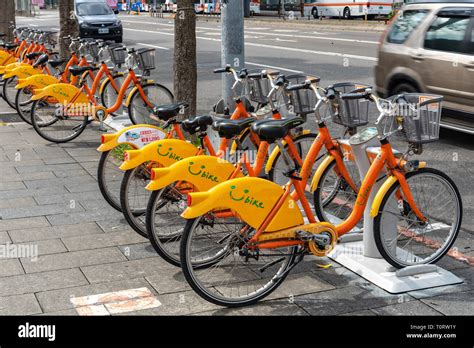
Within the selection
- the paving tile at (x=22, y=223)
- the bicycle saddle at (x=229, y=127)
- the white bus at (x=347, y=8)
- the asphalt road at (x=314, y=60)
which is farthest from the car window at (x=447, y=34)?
the white bus at (x=347, y=8)

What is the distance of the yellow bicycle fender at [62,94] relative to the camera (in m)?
9.61

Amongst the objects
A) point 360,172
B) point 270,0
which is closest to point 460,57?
point 360,172

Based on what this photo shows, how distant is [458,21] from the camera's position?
9.36 metres

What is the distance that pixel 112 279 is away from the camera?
17.4 feet

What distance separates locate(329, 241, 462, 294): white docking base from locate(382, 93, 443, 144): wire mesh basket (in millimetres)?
926

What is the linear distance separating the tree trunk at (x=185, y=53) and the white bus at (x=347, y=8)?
32.9m

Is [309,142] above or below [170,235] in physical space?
above

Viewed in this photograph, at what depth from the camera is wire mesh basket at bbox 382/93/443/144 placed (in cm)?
500

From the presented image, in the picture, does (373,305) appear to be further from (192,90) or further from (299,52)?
(299,52)

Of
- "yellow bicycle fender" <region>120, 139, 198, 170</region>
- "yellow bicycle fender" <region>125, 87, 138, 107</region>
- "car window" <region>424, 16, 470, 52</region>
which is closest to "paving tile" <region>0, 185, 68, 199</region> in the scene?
"yellow bicycle fender" <region>120, 139, 198, 170</region>

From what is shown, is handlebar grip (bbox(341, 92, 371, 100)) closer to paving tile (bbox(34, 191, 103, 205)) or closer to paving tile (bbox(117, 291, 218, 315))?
paving tile (bbox(117, 291, 218, 315))

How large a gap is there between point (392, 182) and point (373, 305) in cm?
85

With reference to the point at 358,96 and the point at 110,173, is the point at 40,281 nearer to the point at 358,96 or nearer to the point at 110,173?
the point at 110,173
